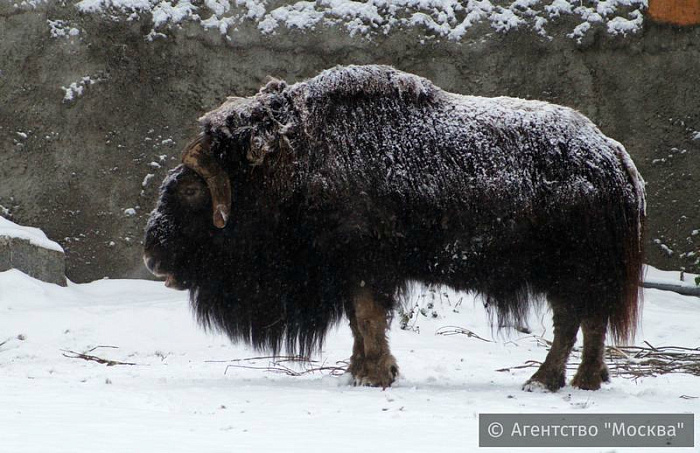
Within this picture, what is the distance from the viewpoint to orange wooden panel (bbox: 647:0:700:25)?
8266mm

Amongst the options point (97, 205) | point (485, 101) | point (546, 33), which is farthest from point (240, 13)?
point (485, 101)

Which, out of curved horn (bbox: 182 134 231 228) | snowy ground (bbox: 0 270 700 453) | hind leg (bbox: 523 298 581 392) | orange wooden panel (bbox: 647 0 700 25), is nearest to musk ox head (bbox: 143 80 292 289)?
curved horn (bbox: 182 134 231 228)

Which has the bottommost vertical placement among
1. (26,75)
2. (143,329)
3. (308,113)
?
(143,329)

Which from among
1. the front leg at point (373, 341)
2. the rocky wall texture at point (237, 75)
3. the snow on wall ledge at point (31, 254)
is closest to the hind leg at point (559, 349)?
the front leg at point (373, 341)

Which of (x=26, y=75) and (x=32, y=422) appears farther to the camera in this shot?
(x=26, y=75)

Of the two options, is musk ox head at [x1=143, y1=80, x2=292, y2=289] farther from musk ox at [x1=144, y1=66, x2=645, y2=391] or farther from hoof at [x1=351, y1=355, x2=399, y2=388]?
hoof at [x1=351, y1=355, x2=399, y2=388]

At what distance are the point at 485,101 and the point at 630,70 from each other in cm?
413

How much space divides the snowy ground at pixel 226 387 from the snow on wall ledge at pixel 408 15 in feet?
8.21

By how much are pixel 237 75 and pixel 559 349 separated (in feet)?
15.9

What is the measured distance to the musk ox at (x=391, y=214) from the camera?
14.3 ft

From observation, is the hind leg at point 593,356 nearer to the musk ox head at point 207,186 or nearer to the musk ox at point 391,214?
the musk ox at point 391,214

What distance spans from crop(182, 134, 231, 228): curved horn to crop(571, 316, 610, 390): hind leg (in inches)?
74.2

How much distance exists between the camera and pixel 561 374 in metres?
4.41

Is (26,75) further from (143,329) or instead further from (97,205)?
(143,329)
